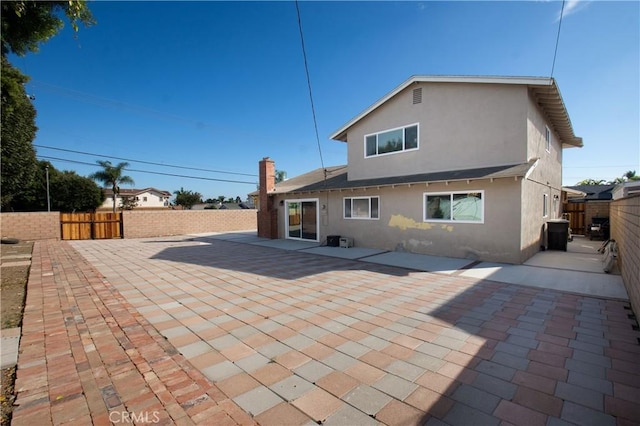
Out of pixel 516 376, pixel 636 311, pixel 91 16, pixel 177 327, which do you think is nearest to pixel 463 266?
pixel 636 311

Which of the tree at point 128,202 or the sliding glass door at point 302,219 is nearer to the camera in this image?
the sliding glass door at point 302,219

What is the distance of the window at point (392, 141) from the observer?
11000mm

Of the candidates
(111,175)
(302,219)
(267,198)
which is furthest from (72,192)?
(302,219)

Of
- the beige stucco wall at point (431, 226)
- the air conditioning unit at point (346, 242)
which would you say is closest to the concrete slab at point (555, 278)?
the beige stucco wall at point (431, 226)

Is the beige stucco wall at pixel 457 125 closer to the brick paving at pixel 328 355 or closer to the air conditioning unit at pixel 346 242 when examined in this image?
the air conditioning unit at pixel 346 242

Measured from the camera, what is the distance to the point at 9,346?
3518 mm

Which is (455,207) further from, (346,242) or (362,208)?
(346,242)

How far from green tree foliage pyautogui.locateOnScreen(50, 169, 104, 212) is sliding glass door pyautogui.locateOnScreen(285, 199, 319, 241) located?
37.7m

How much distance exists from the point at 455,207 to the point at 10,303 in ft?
36.5

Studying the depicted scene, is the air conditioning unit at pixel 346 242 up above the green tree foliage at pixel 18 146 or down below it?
below

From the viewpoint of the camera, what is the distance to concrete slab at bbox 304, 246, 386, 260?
1026 centimetres

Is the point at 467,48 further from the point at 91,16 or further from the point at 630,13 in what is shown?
the point at 91,16

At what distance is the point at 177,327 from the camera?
165 inches

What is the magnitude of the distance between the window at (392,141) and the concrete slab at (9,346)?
1120 cm
